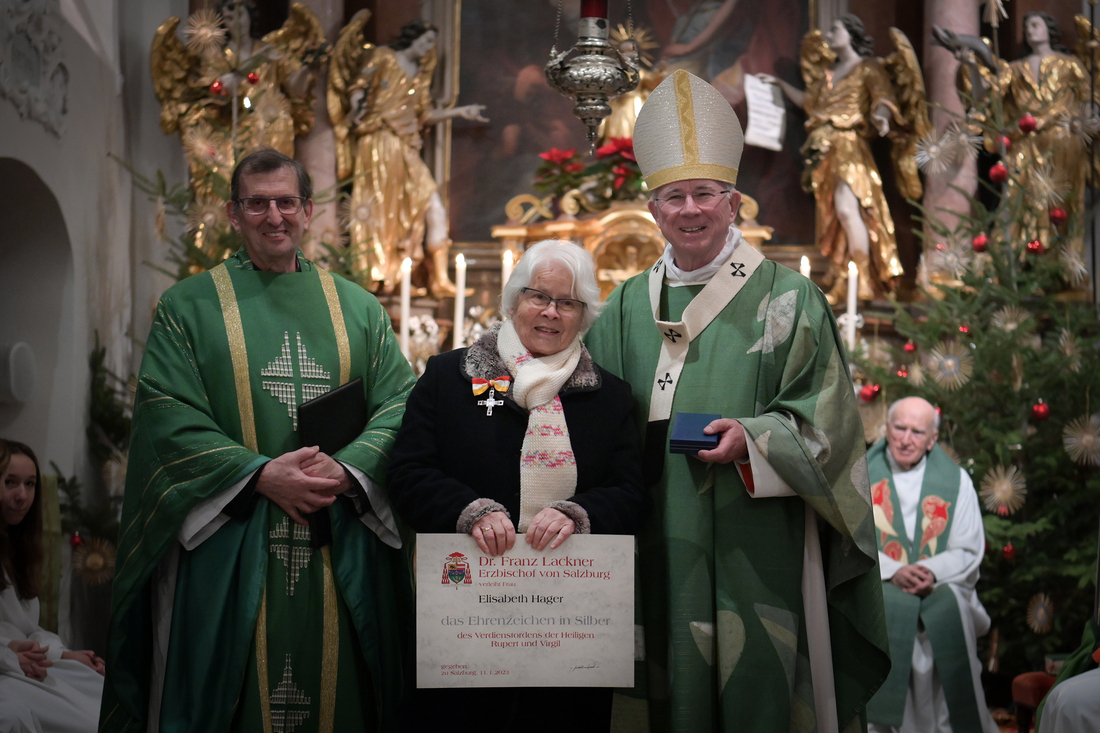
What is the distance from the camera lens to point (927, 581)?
5363mm

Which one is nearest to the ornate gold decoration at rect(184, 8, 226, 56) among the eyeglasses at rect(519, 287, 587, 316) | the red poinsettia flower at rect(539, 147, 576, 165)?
the red poinsettia flower at rect(539, 147, 576, 165)

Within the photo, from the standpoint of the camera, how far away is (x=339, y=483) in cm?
316

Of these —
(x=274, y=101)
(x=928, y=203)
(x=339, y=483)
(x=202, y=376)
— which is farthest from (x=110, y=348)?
(x=928, y=203)

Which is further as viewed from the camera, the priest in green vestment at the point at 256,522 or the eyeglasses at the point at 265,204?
the eyeglasses at the point at 265,204

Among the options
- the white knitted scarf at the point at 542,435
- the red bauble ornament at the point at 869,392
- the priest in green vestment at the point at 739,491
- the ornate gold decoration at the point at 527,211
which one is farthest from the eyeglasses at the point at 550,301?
the ornate gold decoration at the point at 527,211

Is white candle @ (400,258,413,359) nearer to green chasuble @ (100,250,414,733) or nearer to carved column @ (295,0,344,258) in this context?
carved column @ (295,0,344,258)

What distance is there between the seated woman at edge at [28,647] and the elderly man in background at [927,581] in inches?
135

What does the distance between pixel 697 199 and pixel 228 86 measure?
3939 millimetres

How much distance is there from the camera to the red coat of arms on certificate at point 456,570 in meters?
2.78

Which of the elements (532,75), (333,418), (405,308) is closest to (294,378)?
(333,418)

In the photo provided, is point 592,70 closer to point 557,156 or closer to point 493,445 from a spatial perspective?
point 493,445

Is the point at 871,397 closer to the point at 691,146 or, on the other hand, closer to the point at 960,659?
the point at 960,659

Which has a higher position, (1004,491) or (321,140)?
(321,140)

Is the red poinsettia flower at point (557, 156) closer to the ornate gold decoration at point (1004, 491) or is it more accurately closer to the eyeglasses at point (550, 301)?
the ornate gold decoration at point (1004, 491)
